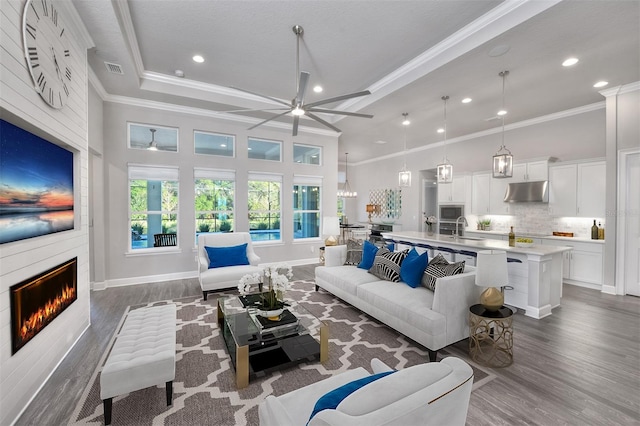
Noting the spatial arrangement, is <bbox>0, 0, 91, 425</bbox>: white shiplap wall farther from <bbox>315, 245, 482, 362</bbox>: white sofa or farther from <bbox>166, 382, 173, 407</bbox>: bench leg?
<bbox>315, 245, 482, 362</bbox>: white sofa

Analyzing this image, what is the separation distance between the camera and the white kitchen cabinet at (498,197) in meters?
6.26

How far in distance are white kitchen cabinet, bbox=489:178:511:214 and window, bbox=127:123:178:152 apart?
278 inches

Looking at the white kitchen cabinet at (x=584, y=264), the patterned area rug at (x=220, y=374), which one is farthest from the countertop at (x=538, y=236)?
the patterned area rug at (x=220, y=374)

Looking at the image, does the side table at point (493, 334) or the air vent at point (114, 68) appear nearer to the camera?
the side table at point (493, 334)

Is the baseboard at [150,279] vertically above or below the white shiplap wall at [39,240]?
below

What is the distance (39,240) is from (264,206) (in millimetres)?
4218

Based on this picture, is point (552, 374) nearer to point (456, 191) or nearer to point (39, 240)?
point (39, 240)

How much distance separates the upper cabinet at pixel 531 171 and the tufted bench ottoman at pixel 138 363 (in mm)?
6908

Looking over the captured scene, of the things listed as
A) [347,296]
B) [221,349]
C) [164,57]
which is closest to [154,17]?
[164,57]

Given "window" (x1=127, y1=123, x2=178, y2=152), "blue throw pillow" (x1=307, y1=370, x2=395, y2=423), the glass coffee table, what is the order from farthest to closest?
"window" (x1=127, y1=123, x2=178, y2=152) → the glass coffee table → "blue throw pillow" (x1=307, y1=370, x2=395, y2=423)

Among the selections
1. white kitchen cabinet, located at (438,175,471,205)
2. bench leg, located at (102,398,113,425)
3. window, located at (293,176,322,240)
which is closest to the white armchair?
bench leg, located at (102,398,113,425)

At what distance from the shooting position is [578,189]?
5195mm

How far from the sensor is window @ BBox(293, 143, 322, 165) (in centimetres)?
667

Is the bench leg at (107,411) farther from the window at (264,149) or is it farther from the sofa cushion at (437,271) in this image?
the window at (264,149)
